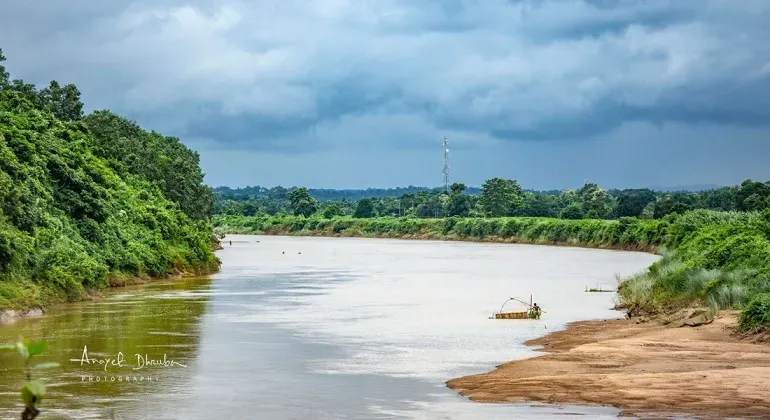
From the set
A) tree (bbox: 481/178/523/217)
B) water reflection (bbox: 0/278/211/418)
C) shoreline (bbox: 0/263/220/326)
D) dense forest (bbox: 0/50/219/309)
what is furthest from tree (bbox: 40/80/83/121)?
tree (bbox: 481/178/523/217)

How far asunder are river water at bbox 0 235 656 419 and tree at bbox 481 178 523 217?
110m

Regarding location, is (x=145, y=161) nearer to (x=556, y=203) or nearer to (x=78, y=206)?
(x=78, y=206)

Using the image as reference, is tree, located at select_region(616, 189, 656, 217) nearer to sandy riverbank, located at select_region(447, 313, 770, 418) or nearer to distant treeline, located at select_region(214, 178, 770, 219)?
distant treeline, located at select_region(214, 178, 770, 219)

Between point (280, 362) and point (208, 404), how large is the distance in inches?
251

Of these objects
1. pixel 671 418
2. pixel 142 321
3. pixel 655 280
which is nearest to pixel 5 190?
pixel 142 321

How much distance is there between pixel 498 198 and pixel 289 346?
142 m

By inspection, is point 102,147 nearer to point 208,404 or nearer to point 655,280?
point 655,280

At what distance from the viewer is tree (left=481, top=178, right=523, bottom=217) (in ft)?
558

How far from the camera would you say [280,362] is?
26891mm

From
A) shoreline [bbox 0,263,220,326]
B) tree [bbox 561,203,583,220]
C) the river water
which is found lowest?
the river water

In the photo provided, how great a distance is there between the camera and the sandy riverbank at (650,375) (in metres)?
18.8

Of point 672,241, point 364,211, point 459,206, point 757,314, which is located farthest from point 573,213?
point 757,314

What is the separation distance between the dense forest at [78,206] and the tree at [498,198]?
312 feet

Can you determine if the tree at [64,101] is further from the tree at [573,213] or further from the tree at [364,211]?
the tree at [364,211]
